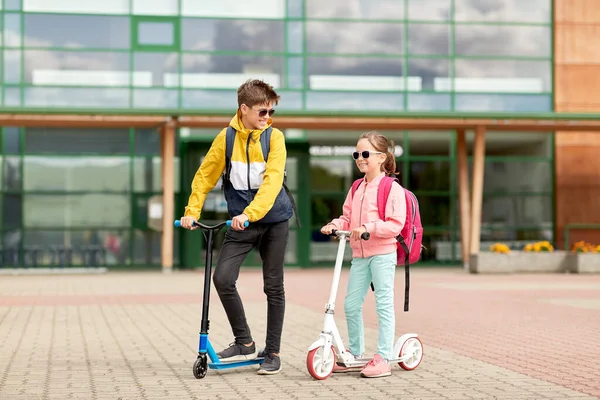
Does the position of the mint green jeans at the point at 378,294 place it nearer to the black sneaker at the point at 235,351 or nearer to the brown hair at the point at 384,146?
the brown hair at the point at 384,146

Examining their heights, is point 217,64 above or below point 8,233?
above

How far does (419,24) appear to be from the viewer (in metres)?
28.6

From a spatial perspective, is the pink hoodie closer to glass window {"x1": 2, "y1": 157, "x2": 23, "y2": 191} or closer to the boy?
the boy

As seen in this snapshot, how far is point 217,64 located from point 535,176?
29.4ft

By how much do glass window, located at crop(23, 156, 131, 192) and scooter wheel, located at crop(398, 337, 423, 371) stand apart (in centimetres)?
2078

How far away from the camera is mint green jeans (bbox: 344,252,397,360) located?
7262mm

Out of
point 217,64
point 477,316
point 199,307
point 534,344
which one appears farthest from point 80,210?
point 534,344

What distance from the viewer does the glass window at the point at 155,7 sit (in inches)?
1080

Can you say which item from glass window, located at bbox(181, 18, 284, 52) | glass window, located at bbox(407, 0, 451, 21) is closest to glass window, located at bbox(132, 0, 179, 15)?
glass window, located at bbox(181, 18, 284, 52)

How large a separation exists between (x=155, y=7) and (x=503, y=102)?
929 cm

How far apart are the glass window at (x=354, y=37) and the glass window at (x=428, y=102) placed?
4.22 feet

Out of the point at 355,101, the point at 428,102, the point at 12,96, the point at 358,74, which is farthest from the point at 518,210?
the point at 12,96

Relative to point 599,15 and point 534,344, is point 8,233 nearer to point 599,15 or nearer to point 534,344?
point 599,15

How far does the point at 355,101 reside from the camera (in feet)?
92.3
